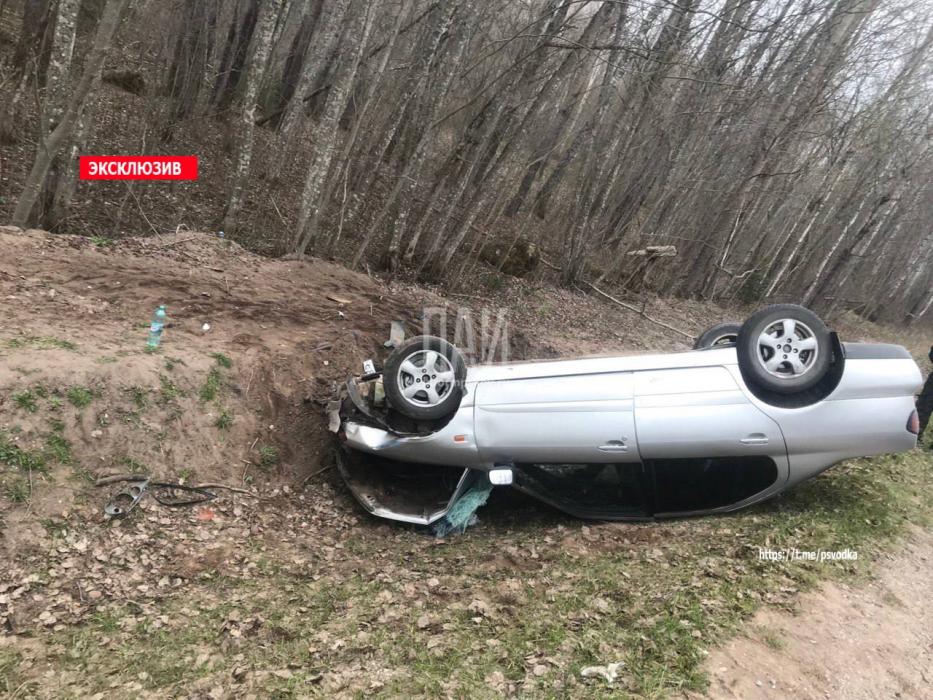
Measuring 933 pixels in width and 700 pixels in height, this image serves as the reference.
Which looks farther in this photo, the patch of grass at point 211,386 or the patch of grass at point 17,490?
the patch of grass at point 211,386

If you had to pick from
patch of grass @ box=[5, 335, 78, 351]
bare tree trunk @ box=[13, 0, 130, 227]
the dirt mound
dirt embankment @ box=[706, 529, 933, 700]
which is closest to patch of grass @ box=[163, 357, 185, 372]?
the dirt mound

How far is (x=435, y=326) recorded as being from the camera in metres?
8.76

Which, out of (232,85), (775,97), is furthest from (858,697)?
(232,85)

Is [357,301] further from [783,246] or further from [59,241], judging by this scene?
[783,246]

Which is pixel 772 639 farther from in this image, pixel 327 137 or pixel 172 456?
pixel 327 137

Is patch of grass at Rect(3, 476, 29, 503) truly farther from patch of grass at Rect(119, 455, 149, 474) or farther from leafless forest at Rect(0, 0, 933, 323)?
leafless forest at Rect(0, 0, 933, 323)

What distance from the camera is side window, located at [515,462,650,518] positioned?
4.64 meters

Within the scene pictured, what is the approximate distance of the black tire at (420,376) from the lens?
4.87 m

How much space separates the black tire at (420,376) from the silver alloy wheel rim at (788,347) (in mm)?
2435

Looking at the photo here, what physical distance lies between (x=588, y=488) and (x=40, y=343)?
4.87m

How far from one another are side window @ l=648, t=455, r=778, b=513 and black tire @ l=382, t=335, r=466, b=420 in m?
1.77

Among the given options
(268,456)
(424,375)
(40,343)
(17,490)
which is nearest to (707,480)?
(424,375)

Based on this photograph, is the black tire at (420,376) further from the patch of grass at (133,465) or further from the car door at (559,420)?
the patch of grass at (133,465)

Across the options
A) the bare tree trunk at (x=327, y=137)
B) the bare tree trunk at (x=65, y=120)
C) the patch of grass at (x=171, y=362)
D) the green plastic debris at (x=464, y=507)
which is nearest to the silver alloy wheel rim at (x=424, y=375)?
the green plastic debris at (x=464, y=507)
